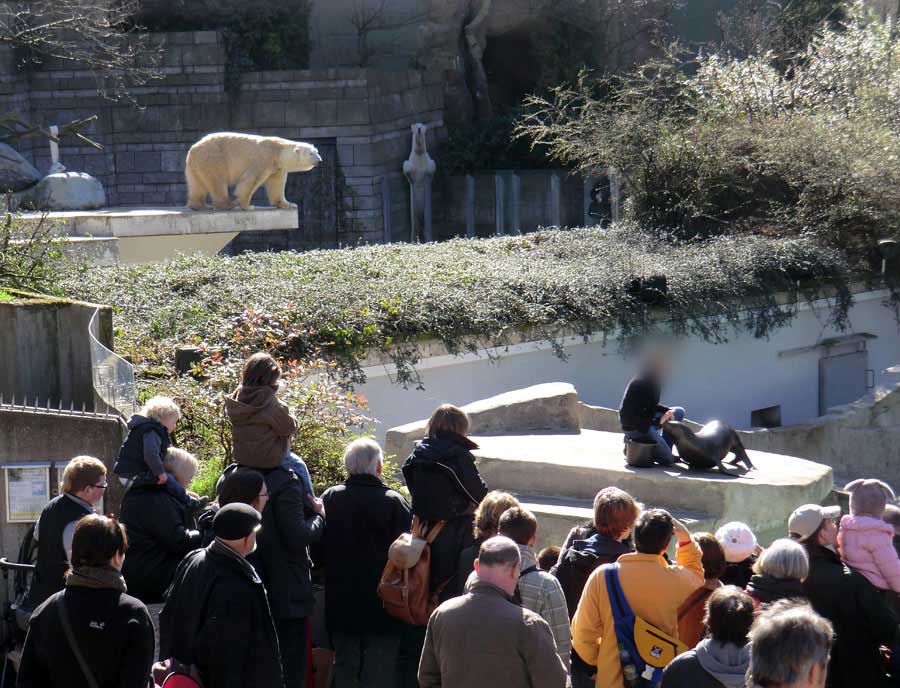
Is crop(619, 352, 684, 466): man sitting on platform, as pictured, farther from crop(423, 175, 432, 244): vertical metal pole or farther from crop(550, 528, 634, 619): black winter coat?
crop(423, 175, 432, 244): vertical metal pole

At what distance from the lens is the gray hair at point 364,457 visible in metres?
5.66

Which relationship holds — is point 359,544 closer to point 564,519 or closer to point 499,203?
point 564,519

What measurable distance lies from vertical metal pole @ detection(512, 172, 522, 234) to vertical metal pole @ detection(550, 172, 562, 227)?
796mm

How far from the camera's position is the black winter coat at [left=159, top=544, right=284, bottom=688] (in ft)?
13.8

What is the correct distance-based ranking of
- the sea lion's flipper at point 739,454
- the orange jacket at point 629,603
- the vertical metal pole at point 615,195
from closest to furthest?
the orange jacket at point 629,603, the sea lion's flipper at point 739,454, the vertical metal pole at point 615,195

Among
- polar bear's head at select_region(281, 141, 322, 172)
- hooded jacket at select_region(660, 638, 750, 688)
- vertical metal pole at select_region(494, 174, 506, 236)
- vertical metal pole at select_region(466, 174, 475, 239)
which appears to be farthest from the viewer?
vertical metal pole at select_region(466, 174, 475, 239)

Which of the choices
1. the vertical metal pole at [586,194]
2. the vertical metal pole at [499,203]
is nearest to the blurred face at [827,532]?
the vertical metal pole at [586,194]

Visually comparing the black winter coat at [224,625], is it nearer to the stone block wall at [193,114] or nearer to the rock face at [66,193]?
the rock face at [66,193]

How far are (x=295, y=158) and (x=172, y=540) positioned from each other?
13021 mm

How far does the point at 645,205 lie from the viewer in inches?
688

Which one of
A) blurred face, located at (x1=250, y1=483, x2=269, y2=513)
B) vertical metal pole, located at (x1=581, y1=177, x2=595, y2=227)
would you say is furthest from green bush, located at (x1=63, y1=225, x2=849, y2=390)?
vertical metal pole, located at (x1=581, y1=177, x2=595, y2=227)

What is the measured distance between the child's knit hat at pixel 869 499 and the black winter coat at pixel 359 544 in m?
2.02

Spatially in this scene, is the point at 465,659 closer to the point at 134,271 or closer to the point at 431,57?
the point at 134,271

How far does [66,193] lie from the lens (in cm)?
1942
